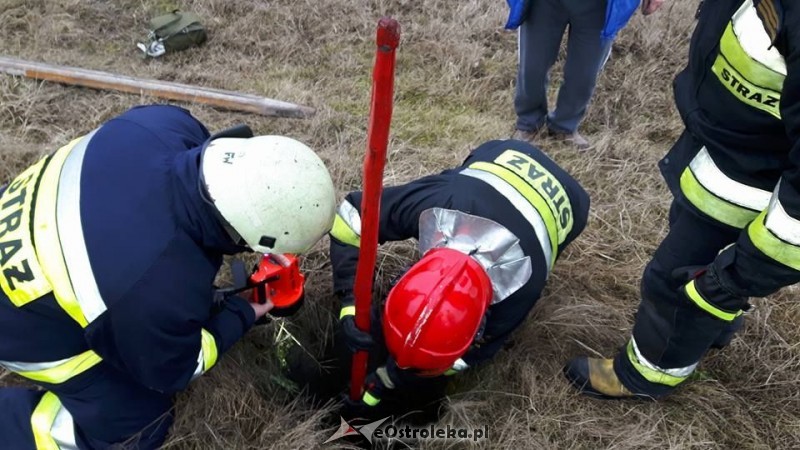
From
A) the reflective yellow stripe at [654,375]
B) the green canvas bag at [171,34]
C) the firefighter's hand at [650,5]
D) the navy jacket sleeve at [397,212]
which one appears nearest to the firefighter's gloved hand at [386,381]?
the navy jacket sleeve at [397,212]

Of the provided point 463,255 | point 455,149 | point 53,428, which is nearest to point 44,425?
point 53,428

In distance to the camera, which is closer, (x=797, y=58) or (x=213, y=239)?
(x=797, y=58)

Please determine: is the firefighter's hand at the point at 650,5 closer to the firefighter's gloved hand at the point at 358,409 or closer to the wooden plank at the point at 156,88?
the wooden plank at the point at 156,88

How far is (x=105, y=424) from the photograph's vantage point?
233 cm

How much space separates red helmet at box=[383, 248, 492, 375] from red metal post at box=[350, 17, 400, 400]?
0.45 feet

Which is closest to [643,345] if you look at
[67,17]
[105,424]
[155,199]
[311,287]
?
[311,287]

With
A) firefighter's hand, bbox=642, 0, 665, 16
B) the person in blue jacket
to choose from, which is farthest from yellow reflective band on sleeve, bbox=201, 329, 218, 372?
firefighter's hand, bbox=642, 0, 665, 16

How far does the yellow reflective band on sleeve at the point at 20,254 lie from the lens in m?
1.90

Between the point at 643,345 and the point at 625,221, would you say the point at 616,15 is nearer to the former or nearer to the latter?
the point at 625,221

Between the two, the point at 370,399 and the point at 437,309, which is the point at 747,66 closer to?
the point at 437,309

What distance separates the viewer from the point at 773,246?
1.81 m

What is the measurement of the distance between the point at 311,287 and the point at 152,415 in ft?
3.09

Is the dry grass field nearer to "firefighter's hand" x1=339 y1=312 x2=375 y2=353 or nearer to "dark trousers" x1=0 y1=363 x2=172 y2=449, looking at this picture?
"dark trousers" x1=0 y1=363 x2=172 y2=449

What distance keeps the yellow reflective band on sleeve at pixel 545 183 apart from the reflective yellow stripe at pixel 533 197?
0.07ft
